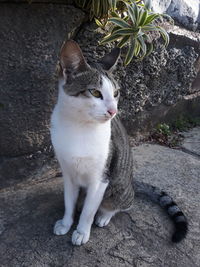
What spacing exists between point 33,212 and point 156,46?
5.81 feet

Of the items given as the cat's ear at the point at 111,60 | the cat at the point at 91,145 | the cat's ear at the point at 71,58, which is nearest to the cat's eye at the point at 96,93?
the cat at the point at 91,145

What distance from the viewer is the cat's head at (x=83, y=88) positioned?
1.71m

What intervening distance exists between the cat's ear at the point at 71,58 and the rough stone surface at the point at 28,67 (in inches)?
22.9

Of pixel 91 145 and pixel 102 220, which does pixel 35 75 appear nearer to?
pixel 91 145

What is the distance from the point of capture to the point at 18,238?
2.07 meters

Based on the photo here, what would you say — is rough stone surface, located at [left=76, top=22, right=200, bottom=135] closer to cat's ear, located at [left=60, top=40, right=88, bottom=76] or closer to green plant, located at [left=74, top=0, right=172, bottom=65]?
green plant, located at [left=74, top=0, right=172, bottom=65]

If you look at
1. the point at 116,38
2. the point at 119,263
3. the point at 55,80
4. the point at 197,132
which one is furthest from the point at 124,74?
Answer: the point at 119,263

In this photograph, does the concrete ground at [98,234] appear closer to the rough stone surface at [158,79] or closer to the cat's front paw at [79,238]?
the cat's front paw at [79,238]

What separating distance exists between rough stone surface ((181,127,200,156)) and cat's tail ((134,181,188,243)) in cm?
105

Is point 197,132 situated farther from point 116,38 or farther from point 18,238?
point 18,238

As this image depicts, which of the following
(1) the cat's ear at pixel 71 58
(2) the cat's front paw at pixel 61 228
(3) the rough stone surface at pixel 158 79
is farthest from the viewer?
(3) the rough stone surface at pixel 158 79

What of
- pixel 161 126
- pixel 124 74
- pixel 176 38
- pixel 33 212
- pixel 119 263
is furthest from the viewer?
pixel 161 126

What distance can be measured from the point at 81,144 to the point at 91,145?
2.2 inches

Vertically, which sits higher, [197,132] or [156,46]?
[156,46]
